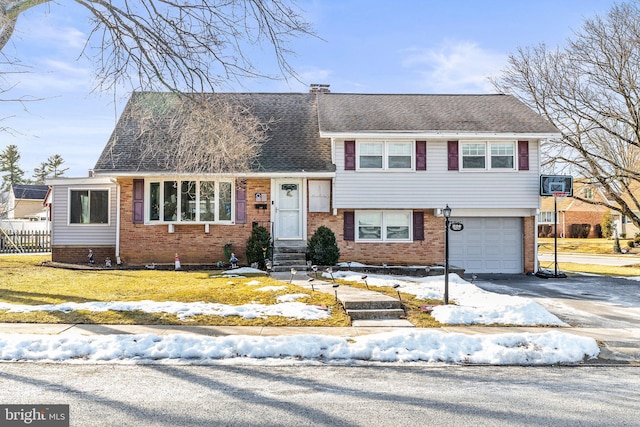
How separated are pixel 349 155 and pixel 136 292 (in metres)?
8.72

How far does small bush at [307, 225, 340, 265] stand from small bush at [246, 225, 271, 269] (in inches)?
60.4

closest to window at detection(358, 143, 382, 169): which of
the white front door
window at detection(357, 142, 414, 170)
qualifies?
window at detection(357, 142, 414, 170)

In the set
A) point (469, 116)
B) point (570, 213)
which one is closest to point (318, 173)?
point (469, 116)

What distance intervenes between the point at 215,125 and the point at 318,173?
685 centimetres

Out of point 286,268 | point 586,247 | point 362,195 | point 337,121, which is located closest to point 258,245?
point 286,268

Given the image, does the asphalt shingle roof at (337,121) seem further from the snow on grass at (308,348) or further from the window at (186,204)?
the snow on grass at (308,348)

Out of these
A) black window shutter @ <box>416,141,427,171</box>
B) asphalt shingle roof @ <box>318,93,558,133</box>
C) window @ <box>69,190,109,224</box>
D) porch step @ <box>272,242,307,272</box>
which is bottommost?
porch step @ <box>272,242,307,272</box>

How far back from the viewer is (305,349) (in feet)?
21.7

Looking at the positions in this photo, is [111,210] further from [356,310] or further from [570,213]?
[570,213]

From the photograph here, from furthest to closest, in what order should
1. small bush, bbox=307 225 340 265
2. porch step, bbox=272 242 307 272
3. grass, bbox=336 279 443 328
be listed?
small bush, bbox=307 225 340 265 → porch step, bbox=272 242 307 272 → grass, bbox=336 279 443 328

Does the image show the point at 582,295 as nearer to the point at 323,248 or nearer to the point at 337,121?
the point at 323,248

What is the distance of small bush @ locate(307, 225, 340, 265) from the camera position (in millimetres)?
15852

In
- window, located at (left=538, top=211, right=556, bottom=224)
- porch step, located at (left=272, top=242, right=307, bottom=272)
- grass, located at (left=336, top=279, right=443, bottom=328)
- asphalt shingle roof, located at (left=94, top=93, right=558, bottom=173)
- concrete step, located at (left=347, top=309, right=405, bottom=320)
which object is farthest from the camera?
window, located at (left=538, top=211, right=556, bottom=224)

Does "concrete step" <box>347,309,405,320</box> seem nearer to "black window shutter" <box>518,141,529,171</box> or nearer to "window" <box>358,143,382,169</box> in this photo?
"window" <box>358,143,382,169</box>
